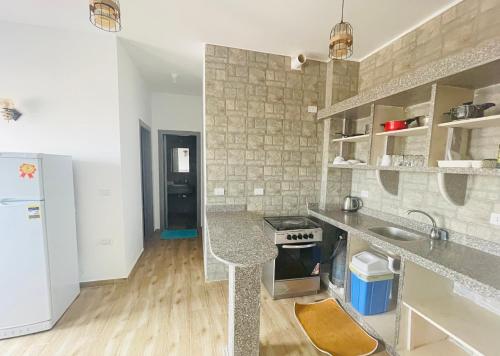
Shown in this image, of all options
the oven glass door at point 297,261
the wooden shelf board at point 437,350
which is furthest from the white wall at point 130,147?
the wooden shelf board at point 437,350

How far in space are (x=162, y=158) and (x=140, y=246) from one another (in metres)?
1.73

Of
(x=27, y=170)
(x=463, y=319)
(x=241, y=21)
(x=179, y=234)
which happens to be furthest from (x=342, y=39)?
(x=179, y=234)

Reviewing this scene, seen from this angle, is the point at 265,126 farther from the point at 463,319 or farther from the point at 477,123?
the point at 463,319

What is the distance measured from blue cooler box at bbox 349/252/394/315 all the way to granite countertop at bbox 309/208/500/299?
1.04 ft

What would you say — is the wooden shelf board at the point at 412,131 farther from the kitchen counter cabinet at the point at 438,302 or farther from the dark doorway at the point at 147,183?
the dark doorway at the point at 147,183

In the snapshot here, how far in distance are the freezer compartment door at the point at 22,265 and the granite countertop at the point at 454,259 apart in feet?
9.12

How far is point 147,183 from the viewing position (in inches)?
160

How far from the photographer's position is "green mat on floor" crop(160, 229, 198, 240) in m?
4.19

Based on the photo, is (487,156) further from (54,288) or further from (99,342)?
(54,288)

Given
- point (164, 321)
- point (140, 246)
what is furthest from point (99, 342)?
point (140, 246)

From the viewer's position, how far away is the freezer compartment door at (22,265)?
1.73m

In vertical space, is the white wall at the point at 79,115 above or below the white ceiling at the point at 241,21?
below

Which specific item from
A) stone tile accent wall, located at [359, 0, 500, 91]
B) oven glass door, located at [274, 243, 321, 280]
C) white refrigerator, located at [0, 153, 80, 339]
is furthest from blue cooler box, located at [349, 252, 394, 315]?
white refrigerator, located at [0, 153, 80, 339]

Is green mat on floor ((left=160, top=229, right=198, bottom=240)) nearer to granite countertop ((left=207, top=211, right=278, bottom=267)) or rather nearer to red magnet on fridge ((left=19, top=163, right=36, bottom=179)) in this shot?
granite countertop ((left=207, top=211, right=278, bottom=267))
